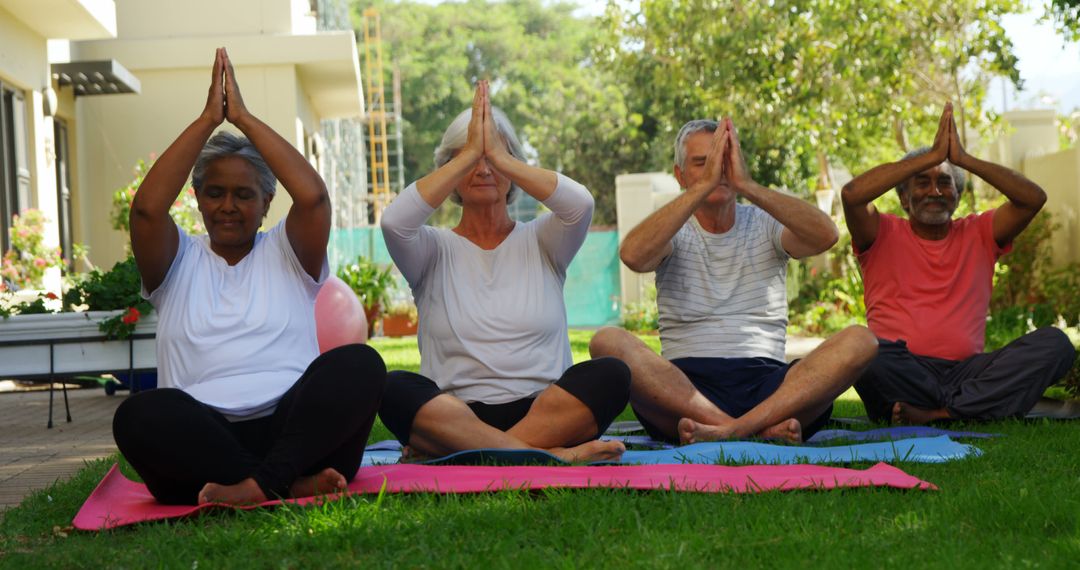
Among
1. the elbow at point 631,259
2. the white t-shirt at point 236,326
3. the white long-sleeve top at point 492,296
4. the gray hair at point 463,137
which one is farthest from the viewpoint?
the elbow at point 631,259

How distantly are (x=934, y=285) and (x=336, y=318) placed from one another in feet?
12.4

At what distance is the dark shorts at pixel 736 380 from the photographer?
16.8ft

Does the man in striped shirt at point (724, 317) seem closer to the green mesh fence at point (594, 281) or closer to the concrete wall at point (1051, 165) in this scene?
the concrete wall at point (1051, 165)

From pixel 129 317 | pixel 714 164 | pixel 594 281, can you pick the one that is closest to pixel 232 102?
pixel 714 164

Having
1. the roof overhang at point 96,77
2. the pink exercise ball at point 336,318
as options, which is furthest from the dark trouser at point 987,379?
the roof overhang at point 96,77

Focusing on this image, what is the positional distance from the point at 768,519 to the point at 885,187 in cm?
270

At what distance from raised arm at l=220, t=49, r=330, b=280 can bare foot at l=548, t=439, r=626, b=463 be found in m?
1.07

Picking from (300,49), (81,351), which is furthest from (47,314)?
(300,49)

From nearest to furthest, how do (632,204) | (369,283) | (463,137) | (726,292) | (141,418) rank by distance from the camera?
1. (141,418)
2. (463,137)
3. (726,292)
4. (369,283)
5. (632,204)

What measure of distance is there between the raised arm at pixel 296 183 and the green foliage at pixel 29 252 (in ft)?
23.7

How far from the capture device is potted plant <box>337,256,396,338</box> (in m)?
16.1

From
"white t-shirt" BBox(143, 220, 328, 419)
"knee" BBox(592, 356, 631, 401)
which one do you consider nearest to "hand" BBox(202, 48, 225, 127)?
"white t-shirt" BBox(143, 220, 328, 419)

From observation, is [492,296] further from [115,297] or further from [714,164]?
[115,297]

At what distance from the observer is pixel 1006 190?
5688 millimetres
